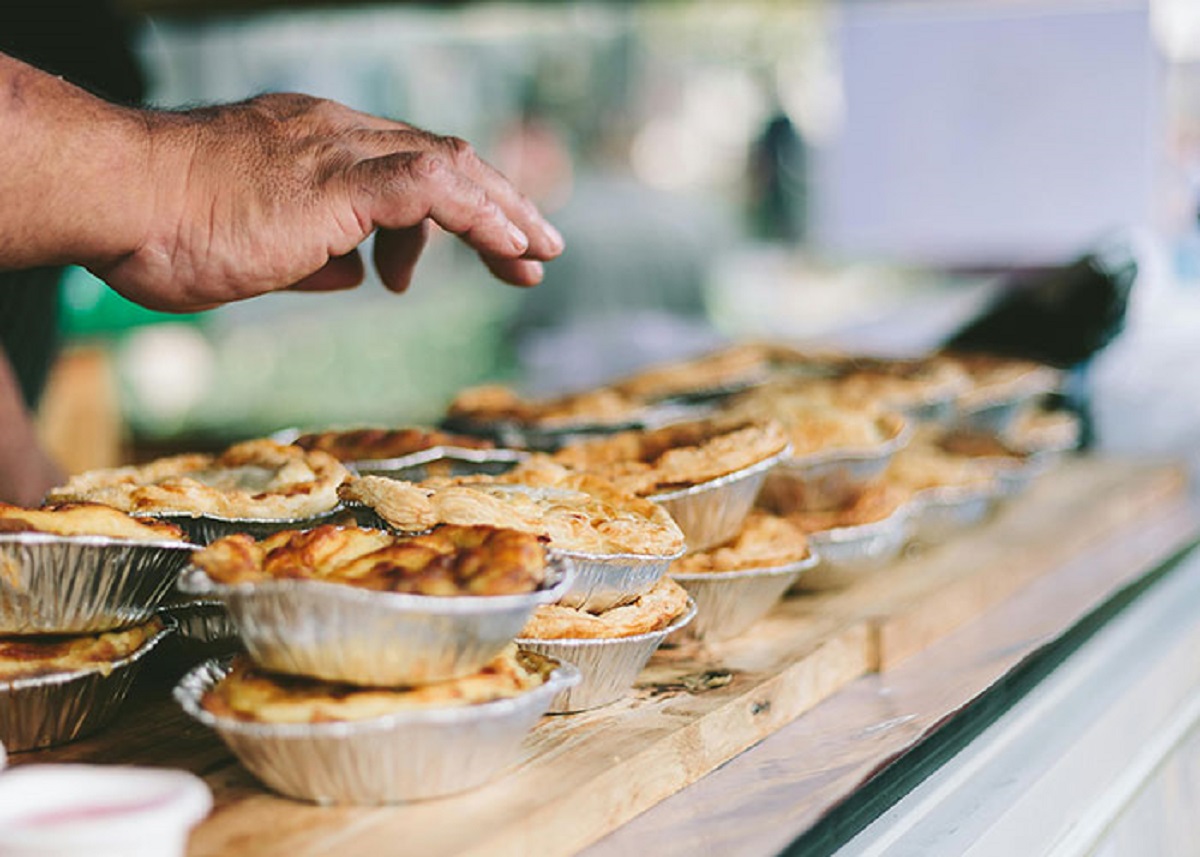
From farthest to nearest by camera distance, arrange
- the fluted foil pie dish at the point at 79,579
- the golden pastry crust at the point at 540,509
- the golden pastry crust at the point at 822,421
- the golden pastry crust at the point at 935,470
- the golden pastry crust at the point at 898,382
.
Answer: the golden pastry crust at the point at 898,382, the golden pastry crust at the point at 935,470, the golden pastry crust at the point at 822,421, the golden pastry crust at the point at 540,509, the fluted foil pie dish at the point at 79,579

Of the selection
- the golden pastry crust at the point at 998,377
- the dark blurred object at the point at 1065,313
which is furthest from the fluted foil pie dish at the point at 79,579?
the dark blurred object at the point at 1065,313

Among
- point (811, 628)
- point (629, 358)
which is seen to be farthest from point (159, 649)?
point (629, 358)

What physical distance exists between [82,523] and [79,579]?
0.18 feet

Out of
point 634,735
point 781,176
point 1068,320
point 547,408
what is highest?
point 781,176

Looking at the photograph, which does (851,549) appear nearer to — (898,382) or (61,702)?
(898,382)

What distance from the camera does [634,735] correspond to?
1.44 m

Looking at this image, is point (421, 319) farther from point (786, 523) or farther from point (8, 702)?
point (8, 702)

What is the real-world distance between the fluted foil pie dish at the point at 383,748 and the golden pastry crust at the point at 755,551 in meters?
0.58

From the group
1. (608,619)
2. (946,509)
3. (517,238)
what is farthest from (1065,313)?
(608,619)

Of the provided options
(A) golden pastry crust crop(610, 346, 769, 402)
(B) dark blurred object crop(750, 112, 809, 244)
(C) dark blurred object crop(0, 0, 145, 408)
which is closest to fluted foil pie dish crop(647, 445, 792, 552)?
(A) golden pastry crust crop(610, 346, 769, 402)

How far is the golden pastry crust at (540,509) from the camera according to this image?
1.41 m

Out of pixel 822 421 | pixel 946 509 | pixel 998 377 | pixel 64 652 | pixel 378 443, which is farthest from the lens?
pixel 998 377

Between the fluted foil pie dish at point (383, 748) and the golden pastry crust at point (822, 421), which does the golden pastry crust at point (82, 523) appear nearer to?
the fluted foil pie dish at point (383, 748)

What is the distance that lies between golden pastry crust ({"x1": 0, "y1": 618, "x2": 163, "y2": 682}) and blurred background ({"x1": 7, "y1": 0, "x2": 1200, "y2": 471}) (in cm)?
214
